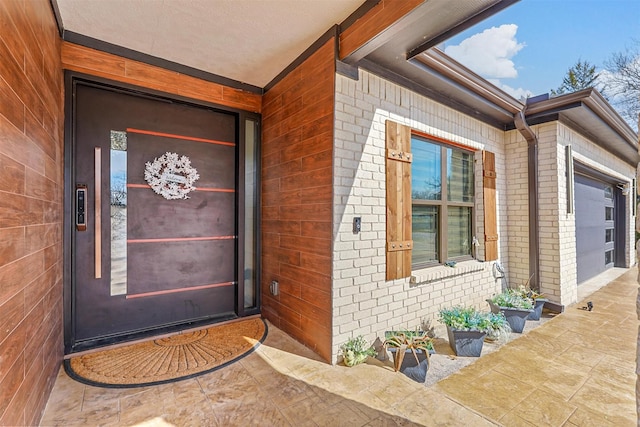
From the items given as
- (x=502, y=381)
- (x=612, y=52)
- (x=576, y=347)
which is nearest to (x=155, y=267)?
(x=502, y=381)

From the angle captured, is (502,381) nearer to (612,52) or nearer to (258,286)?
(258,286)

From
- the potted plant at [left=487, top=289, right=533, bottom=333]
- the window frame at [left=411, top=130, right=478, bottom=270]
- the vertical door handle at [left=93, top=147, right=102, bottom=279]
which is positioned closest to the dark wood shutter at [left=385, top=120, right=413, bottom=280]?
the window frame at [left=411, top=130, right=478, bottom=270]

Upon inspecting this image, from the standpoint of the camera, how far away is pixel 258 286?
11.0ft

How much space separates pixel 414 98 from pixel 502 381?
263 centimetres

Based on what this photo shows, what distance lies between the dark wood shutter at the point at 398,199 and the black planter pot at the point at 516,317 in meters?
1.43

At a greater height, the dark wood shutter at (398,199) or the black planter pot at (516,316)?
the dark wood shutter at (398,199)

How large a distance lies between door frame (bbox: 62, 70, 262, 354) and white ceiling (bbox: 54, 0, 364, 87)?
0.36 m

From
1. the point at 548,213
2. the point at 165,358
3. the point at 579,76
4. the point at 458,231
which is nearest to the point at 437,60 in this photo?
the point at 458,231

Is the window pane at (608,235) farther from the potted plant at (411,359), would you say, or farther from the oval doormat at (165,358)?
the oval doormat at (165,358)

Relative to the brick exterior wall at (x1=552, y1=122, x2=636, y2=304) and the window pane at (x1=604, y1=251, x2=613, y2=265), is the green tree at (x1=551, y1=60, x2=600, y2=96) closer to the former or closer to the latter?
the window pane at (x1=604, y1=251, x2=613, y2=265)

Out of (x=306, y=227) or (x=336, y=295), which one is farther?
(x=306, y=227)

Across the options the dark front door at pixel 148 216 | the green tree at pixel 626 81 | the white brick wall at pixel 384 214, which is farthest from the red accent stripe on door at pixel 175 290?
the green tree at pixel 626 81

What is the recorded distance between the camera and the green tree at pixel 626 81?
20.5 feet

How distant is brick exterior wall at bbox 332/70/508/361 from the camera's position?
2377mm
